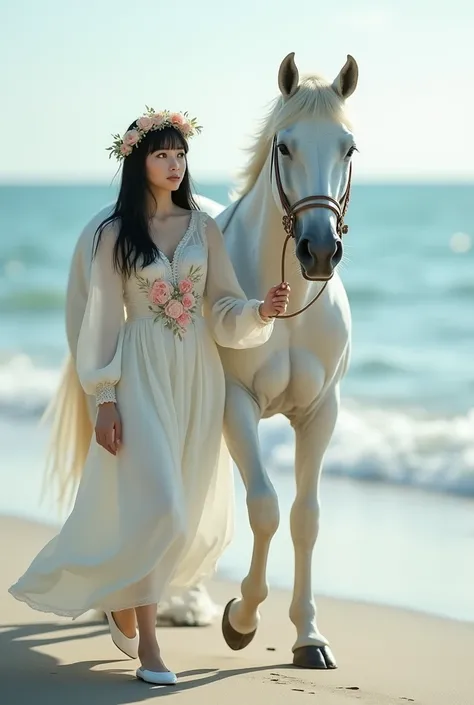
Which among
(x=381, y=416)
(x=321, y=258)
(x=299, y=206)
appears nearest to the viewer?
(x=321, y=258)

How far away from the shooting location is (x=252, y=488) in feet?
13.1

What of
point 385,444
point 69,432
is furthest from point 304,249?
point 385,444

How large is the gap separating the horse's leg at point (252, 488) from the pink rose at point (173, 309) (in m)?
0.34

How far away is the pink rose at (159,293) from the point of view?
3840 millimetres

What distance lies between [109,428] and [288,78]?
1.16 metres

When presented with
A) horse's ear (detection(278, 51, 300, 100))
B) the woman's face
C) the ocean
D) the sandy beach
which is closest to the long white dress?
the woman's face

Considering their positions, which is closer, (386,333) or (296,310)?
(296,310)

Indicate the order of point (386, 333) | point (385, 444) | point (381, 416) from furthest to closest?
point (386, 333)
point (381, 416)
point (385, 444)

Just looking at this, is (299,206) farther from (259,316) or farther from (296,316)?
(296,316)

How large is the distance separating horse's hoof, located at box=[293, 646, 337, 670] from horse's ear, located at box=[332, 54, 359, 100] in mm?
1694

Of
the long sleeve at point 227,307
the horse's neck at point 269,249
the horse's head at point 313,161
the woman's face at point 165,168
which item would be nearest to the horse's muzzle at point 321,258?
the horse's head at point 313,161

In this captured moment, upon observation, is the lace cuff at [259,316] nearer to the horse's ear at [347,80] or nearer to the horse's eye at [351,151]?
the horse's eye at [351,151]

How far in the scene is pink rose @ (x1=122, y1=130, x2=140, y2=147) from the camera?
12.9 ft

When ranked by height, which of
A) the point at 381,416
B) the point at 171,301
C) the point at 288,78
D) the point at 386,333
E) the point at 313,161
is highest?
the point at 386,333
